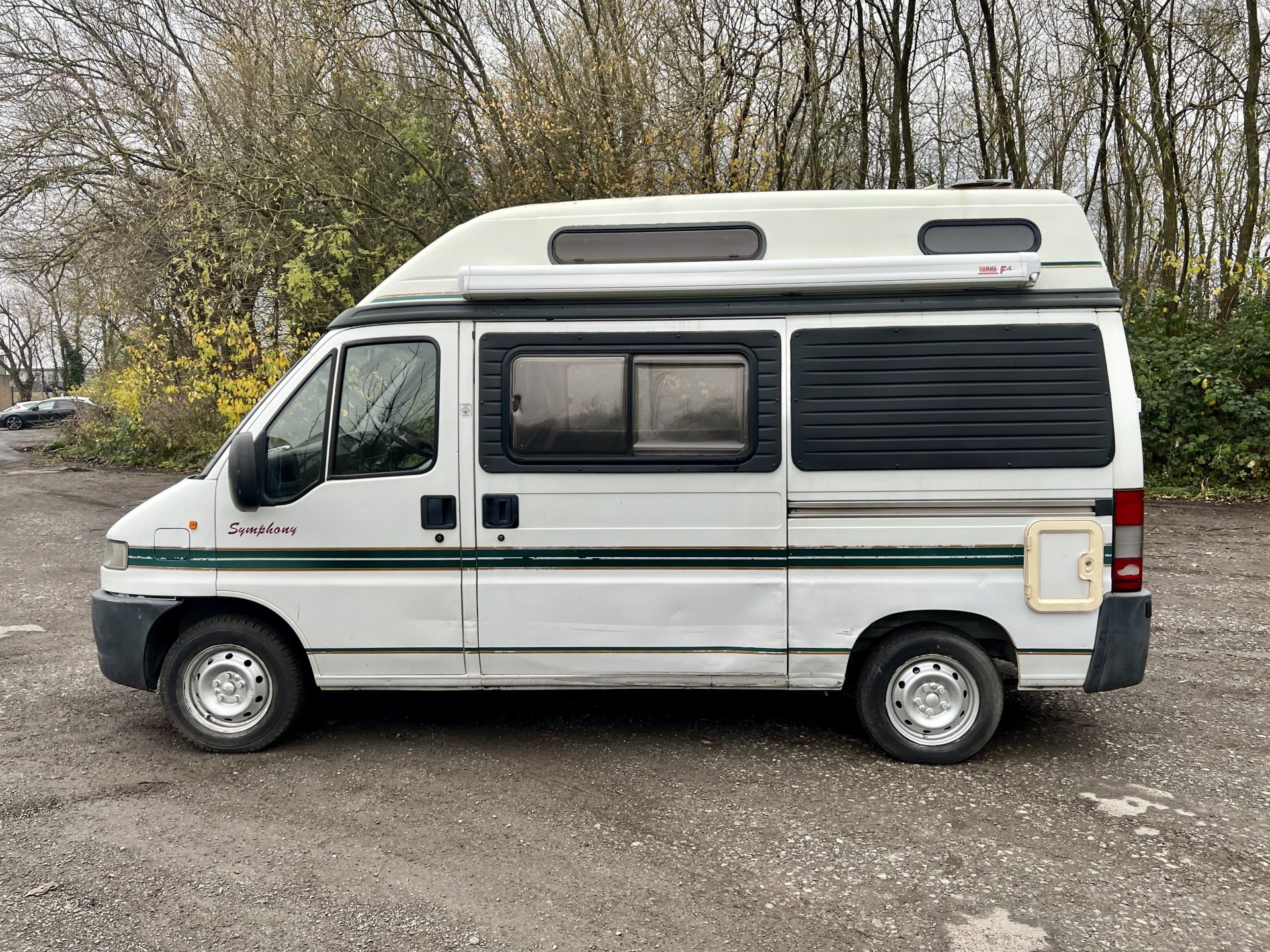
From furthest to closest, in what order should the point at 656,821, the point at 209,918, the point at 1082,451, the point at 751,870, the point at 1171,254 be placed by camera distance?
the point at 1171,254
the point at 1082,451
the point at 656,821
the point at 751,870
the point at 209,918

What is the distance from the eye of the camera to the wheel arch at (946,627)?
4.68m

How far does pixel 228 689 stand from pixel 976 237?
14.1ft

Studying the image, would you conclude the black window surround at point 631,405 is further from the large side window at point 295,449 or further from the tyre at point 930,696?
the tyre at point 930,696

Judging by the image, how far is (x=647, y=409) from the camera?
4660mm

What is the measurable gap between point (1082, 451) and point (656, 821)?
8.37 ft

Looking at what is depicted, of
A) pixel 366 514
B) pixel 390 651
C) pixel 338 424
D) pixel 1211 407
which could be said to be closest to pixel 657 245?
pixel 338 424

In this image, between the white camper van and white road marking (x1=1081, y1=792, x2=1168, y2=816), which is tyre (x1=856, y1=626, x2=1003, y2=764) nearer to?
the white camper van

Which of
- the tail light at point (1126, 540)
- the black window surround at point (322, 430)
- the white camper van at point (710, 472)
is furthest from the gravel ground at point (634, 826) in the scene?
the black window surround at point (322, 430)

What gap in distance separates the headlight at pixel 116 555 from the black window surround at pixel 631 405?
1874 millimetres

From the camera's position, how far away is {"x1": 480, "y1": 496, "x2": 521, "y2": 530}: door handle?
4695mm

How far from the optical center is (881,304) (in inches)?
182

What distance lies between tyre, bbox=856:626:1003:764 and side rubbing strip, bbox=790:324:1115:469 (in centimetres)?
88

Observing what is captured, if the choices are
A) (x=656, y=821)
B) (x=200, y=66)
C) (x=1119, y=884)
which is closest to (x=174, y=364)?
(x=200, y=66)

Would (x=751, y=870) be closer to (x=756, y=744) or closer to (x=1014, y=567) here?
(x=756, y=744)
